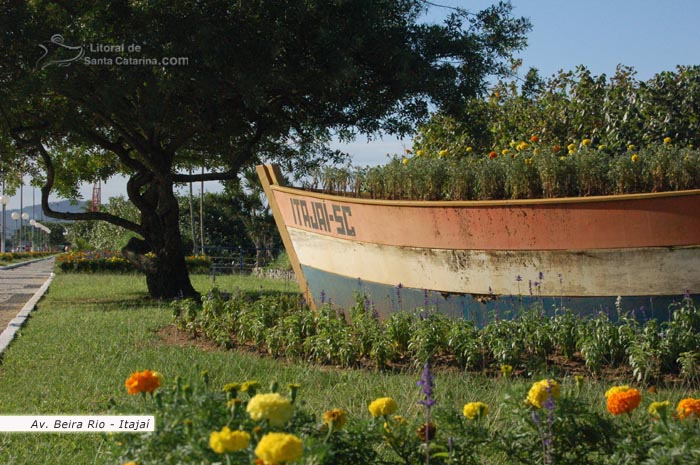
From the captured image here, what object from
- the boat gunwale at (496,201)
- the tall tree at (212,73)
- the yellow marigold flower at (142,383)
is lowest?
the yellow marigold flower at (142,383)

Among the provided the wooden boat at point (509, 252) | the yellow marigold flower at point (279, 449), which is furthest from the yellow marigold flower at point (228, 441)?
the wooden boat at point (509, 252)

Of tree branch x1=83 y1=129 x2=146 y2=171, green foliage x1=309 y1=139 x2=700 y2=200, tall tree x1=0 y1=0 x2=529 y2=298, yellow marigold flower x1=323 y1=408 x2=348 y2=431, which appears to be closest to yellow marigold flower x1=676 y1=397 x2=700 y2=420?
yellow marigold flower x1=323 y1=408 x2=348 y2=431

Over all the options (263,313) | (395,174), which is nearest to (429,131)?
(395,174)

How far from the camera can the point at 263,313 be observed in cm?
716

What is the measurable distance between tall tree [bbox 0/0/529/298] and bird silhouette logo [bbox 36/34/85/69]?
0.02m

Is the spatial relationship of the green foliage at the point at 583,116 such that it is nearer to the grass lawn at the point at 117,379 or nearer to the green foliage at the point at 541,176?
the green foliage at the point at 541,176

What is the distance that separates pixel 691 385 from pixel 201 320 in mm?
4747

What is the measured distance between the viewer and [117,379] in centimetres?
546

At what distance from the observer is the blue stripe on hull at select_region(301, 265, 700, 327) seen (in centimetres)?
590

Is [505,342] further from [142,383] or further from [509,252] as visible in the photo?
[142,383]

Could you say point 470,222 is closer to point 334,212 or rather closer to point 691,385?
point 334,212

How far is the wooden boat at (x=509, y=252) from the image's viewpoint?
5.80 m

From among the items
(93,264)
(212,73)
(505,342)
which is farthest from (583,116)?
(93,264)

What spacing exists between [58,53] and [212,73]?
7.03 feet
